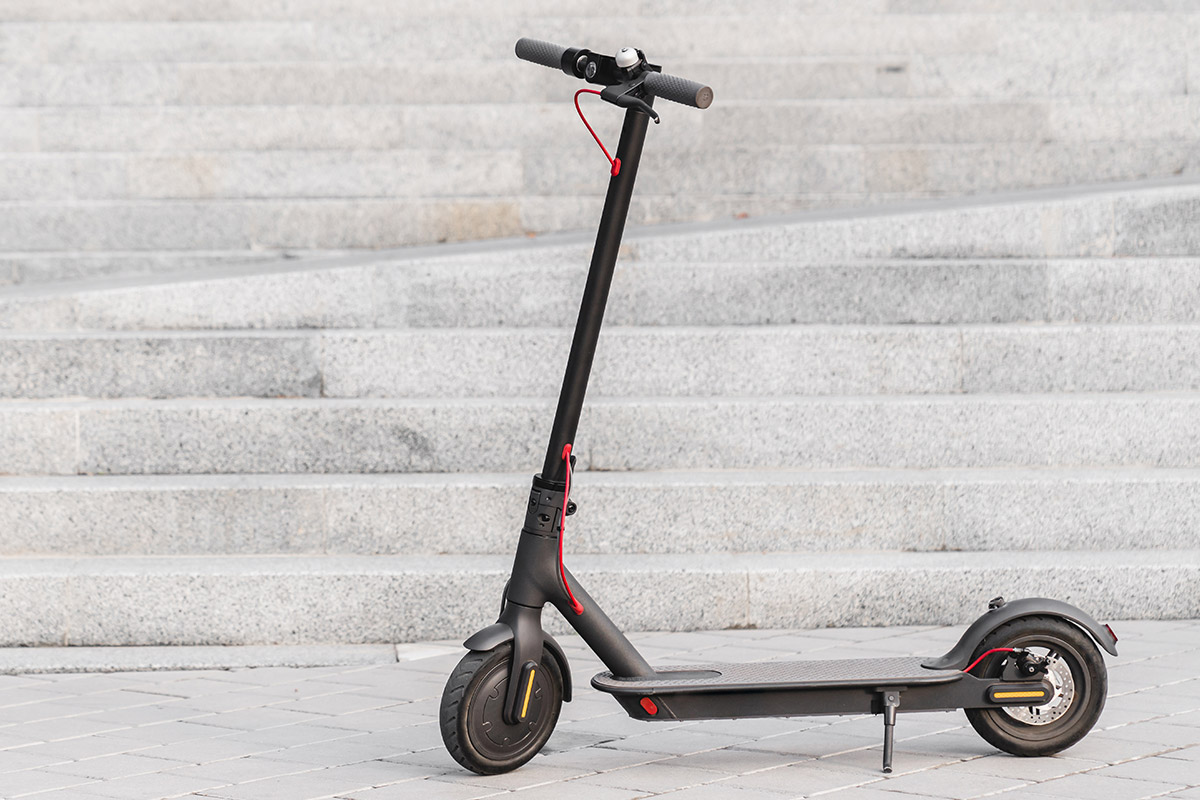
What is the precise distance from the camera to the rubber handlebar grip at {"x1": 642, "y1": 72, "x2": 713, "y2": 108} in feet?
9.87

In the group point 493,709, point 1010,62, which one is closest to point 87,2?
point 1010,62

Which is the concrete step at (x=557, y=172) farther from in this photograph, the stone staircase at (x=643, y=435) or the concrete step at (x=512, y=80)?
the stone staircase at (x=643, y=435)

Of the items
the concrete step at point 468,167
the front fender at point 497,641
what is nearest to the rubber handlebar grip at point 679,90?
the front fender at point 497,641

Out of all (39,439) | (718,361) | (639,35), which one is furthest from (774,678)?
(639,35)

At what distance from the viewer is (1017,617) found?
3.46 meters

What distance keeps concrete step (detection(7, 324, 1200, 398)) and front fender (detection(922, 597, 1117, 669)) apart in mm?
2351

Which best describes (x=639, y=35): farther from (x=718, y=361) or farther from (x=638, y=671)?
(x=638, y=671)

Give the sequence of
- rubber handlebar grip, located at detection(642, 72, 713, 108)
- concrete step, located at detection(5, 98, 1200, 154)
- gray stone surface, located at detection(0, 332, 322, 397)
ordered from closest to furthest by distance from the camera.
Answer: rubber handlebar grip, located at detection(642, 72, 713, 108) → gray stone surface, located at detection(0, 332, 322, 397) → concrete step, located at detection(5, 98, 1200, 154)

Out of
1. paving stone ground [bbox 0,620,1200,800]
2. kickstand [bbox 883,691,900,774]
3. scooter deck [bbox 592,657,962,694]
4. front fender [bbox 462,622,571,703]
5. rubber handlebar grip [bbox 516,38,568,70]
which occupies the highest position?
rubber handlebar grip [bbox 516,38,568,70]

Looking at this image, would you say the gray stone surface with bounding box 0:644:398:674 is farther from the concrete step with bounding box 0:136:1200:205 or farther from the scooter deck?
the concrete step with bounding box 0:136:1200:205

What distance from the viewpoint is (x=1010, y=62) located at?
8.51 m

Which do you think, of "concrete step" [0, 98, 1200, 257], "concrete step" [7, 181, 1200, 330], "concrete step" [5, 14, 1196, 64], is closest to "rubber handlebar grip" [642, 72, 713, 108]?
"concrete step" [7, 181, 1200, 330]

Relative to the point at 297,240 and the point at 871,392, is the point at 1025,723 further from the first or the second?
the point at 297,240

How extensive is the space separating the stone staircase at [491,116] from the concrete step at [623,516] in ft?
10.00
